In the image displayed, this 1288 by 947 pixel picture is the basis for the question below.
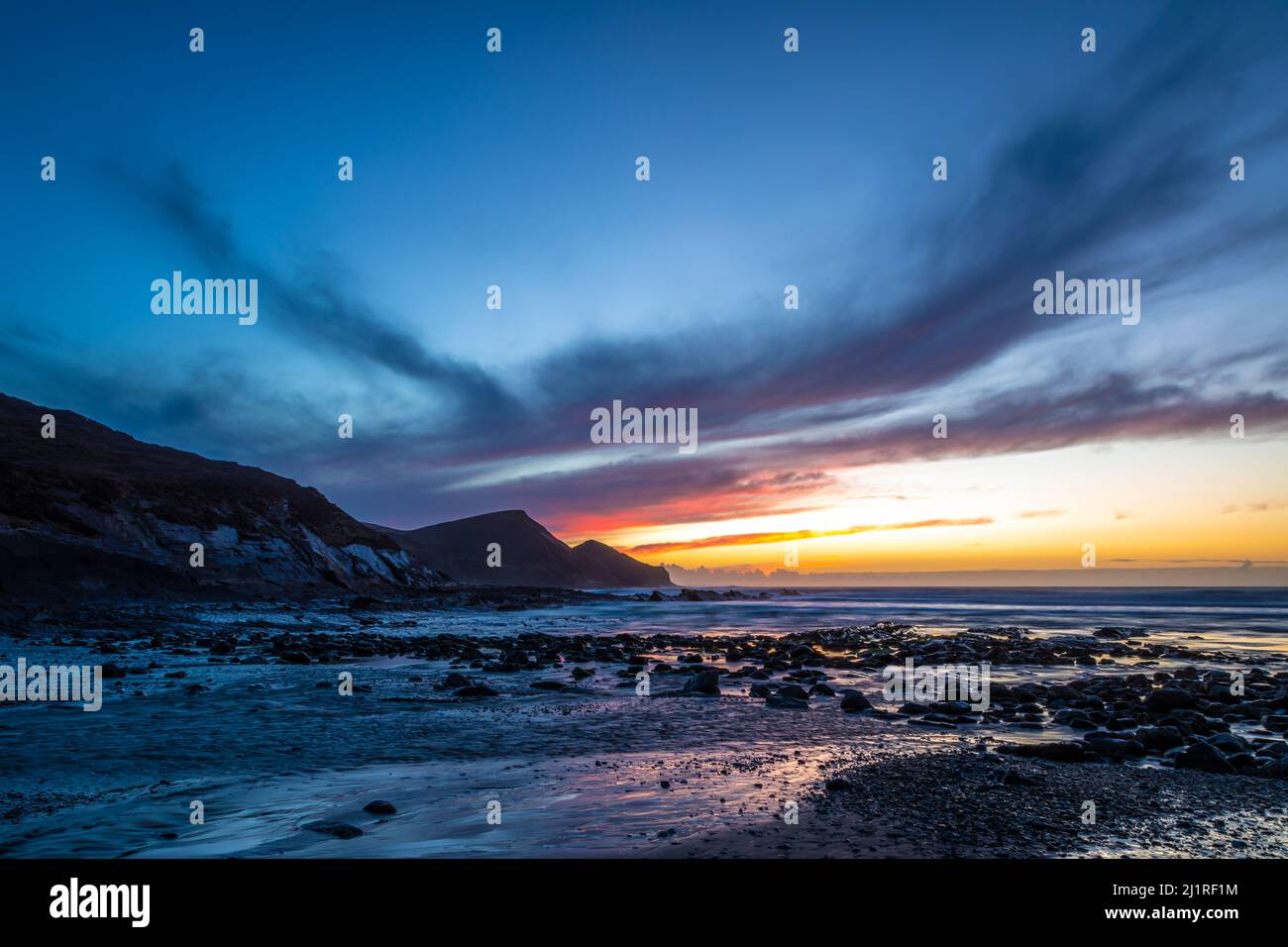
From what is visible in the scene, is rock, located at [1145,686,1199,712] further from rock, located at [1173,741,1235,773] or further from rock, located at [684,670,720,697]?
rock, located at [684,670,720,697]

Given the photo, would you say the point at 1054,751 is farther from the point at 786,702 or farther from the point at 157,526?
the point at 157,526

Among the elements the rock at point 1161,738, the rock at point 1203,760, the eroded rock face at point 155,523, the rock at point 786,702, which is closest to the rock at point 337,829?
the rock at point 786,702

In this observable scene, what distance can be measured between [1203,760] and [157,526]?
6144 centimetres

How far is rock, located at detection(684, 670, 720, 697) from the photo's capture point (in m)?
16.6

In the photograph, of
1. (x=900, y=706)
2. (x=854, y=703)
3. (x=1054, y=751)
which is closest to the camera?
(x=1054, y=751)

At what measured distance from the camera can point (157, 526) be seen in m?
48.3

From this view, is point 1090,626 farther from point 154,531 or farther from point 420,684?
point 154,531

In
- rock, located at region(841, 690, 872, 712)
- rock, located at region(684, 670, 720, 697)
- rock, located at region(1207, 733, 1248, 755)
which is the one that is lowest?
rock, located at region(684, 670, 720, 697)

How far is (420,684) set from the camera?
17.2m

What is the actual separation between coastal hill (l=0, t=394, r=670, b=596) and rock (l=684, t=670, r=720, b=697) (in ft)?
121

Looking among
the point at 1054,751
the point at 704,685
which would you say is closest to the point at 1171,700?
the point at 1054,751

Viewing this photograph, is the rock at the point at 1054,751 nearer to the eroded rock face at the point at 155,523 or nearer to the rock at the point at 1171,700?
the rock at the point at 1171,700

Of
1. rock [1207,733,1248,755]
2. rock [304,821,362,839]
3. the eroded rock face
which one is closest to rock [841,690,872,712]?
rock [1207,733,1248,755]

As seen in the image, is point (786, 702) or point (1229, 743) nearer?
point (1229, 743)
